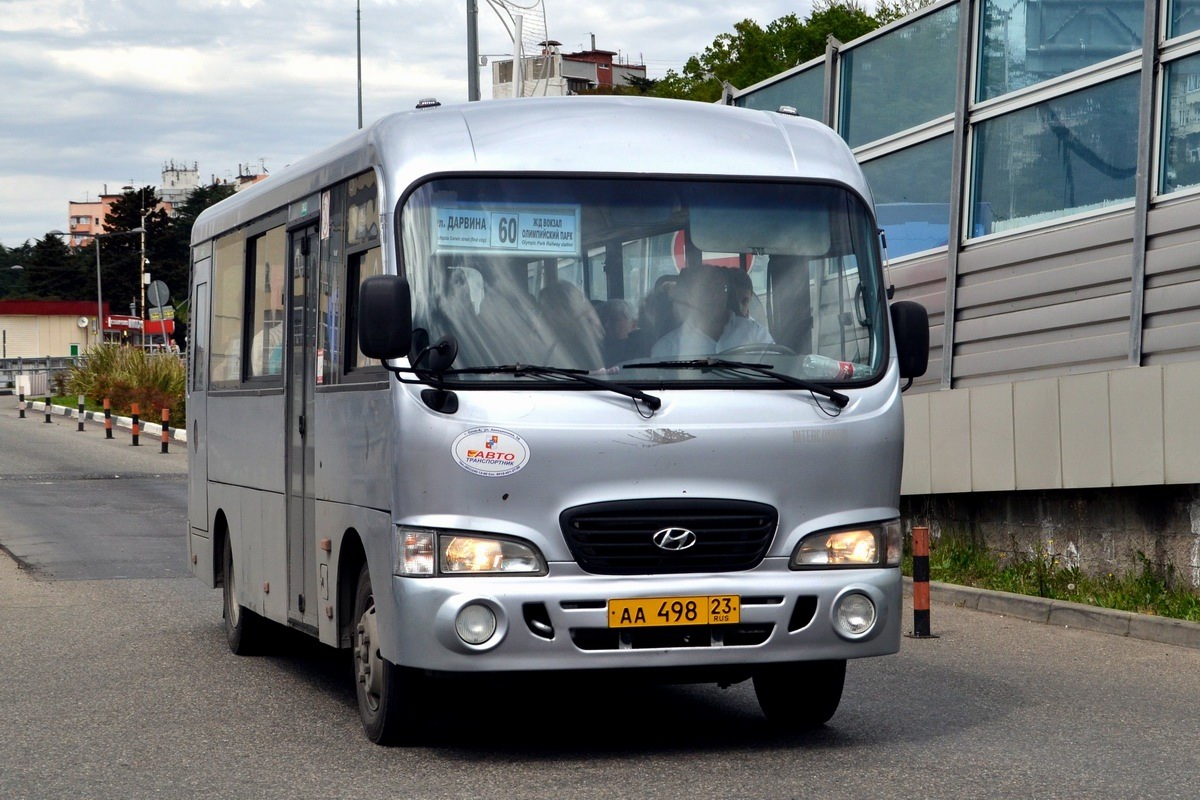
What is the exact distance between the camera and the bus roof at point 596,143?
730 cm

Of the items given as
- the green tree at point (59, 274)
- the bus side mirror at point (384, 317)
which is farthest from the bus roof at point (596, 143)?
the green tree at point (59, 274)

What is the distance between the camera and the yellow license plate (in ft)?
22.4

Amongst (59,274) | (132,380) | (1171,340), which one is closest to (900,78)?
(1171,340)

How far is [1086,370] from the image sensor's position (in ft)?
44.1

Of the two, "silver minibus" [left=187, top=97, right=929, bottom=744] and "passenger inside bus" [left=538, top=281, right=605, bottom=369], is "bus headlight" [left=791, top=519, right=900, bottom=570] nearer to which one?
"silver minibus" [left=187, top=97, right=929, bottom=744]

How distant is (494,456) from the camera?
6.84 m

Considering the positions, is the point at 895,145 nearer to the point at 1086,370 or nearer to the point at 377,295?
the point at 1086,370

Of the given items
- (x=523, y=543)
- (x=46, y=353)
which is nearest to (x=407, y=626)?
(x=523, y=543)

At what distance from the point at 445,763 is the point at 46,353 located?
4207 inches

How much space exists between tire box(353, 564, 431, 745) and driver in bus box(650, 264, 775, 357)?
1.64 m

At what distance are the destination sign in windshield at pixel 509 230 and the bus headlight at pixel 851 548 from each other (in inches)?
59.3

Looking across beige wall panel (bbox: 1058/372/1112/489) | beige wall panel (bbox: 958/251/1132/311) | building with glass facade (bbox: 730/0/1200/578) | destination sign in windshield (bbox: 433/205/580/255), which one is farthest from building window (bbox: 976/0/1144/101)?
destination sign in windshield (bbox: 433/205/580/255)

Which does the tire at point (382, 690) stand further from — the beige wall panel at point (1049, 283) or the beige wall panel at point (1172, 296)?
the beige wall panel at point (1049, 283)

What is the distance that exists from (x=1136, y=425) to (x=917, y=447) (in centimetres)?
351
